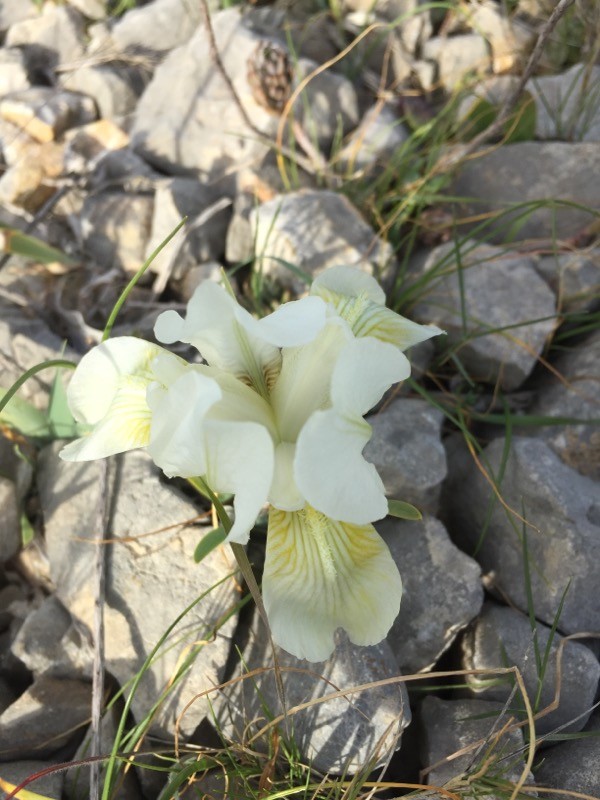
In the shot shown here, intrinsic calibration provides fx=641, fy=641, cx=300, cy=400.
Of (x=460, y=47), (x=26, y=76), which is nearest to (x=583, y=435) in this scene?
(x=460, y=47)

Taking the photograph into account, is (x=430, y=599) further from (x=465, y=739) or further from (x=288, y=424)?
(x=288, y=424)

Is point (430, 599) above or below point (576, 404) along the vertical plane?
below

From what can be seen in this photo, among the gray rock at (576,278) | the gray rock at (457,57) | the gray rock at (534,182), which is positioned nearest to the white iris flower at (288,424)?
the gray rock at (576,278)

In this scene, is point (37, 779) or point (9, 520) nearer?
point (37, 779)

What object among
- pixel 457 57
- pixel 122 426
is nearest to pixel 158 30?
pixel 457 57

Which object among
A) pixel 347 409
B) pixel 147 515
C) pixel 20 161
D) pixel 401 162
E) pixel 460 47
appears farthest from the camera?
pixel 460 47

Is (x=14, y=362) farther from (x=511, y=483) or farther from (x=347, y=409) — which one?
(x=511, y=483)
